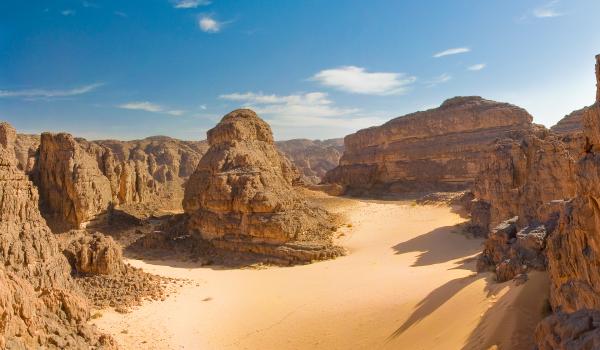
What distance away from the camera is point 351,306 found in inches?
558

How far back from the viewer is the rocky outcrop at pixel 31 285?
7375mm

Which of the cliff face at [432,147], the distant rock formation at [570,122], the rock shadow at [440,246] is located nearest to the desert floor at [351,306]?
the rock shadow at [440,246]

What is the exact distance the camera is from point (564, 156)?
57.2ft

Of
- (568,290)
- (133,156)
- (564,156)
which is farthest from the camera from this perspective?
(133,156)

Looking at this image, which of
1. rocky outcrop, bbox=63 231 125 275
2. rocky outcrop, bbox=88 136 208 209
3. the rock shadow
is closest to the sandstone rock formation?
rocky outcrop, bbox=88 136 208 209

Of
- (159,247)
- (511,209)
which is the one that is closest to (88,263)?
(159,247)

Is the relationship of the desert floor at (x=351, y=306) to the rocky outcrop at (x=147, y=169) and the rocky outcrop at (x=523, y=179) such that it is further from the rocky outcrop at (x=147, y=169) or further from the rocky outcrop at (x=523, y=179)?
the rocky outcrop at (x=147, y=169)

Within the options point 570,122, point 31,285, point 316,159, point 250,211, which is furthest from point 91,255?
point 316,159

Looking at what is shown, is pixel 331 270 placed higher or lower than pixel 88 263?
lower

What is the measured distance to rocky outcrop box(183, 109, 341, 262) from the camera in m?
23.0

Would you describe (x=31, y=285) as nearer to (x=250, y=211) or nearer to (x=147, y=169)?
(x=250, y=211)

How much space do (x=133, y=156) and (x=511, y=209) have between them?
5729 centimetres

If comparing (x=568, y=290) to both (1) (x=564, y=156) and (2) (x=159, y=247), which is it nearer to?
(1) (x=564, y=156)

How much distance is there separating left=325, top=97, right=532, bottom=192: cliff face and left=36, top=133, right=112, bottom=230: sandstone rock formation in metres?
31.8
